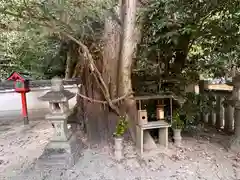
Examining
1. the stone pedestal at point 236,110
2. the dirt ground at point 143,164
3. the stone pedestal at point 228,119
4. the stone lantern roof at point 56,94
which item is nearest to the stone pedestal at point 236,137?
the stone pedestal at point 236,110

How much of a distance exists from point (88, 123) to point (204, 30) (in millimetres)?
2064

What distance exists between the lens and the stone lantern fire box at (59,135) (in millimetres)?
2688

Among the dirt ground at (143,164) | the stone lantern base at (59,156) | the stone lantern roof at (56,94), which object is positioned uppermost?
the stone lantern roof at (56,94)

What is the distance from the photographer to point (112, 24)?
300 centimetres

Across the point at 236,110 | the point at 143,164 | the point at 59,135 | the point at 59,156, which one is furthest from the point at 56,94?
the point at 236,110

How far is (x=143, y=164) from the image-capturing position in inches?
108

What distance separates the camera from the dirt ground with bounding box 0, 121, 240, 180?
2521mm

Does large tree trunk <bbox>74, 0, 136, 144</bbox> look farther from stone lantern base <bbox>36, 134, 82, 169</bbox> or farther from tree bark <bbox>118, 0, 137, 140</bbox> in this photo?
stone lantern base <bbox>36, 134, 82, 169</bbox>

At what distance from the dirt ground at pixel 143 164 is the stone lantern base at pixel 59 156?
6cm

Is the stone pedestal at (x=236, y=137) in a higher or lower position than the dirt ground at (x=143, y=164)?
higher

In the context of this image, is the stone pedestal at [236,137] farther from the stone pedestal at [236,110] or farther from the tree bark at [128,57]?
the tree bark at [128,57]

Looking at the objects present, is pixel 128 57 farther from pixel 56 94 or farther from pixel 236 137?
pixel 236 137

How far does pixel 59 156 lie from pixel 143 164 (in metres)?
1.05

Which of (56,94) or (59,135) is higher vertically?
(56,94)
